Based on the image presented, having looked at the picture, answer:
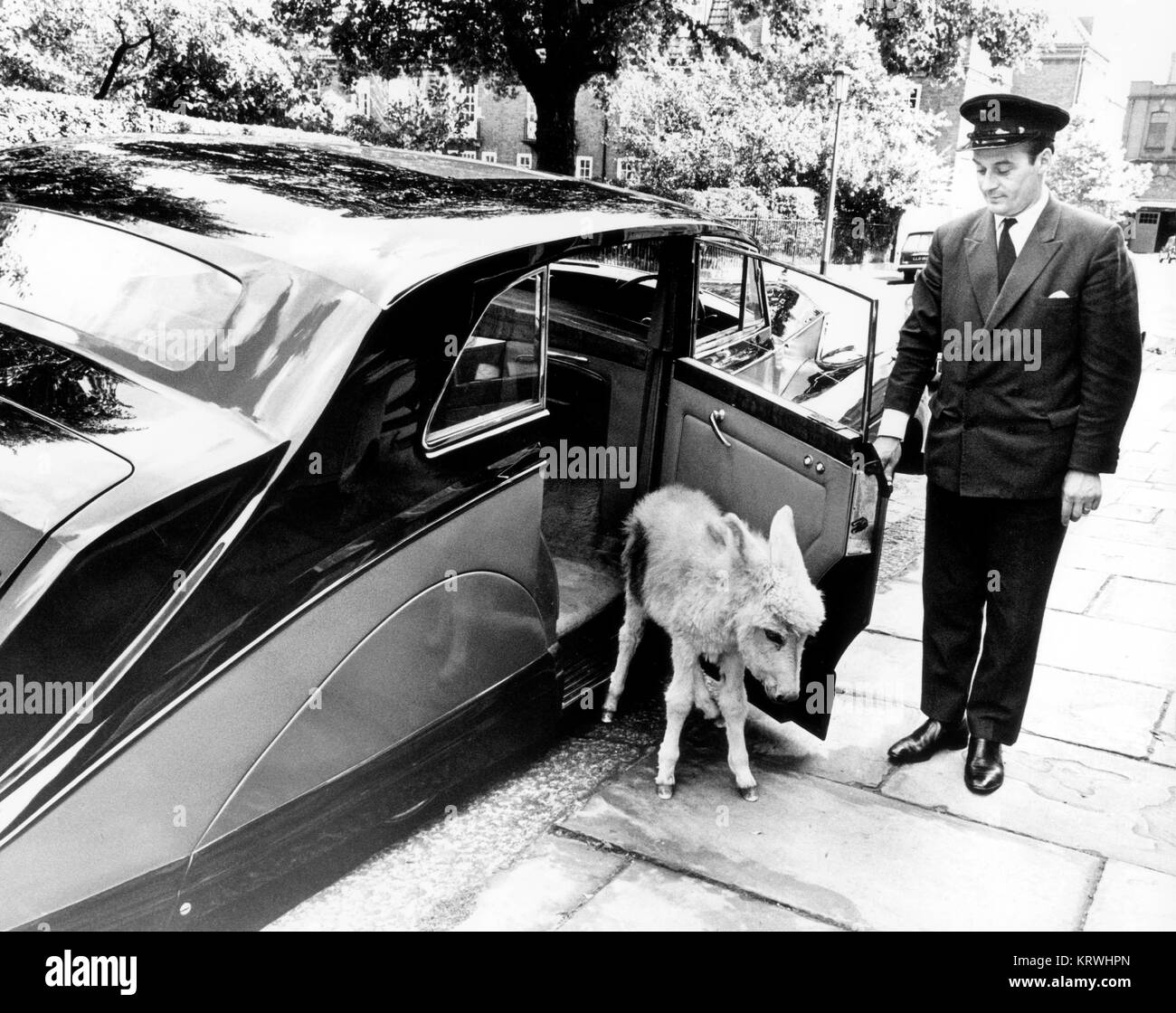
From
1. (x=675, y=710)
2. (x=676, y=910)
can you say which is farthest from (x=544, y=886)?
(x=675, y=710)

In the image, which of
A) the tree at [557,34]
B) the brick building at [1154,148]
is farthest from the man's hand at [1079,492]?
the tree at [557,34]

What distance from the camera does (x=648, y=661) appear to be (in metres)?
4.53

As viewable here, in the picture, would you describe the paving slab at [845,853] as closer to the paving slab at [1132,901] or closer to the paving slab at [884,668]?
the paving slab at [1132,901]

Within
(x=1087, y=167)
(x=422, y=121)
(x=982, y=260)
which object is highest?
(x=1087, y=167)

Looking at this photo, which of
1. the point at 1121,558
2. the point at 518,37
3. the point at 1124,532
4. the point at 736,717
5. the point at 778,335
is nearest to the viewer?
the point at 736,717

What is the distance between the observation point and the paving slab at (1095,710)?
4.45 m

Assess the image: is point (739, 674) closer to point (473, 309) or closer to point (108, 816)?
point (473, 309)

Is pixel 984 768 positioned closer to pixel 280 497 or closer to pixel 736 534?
pixel 736 534

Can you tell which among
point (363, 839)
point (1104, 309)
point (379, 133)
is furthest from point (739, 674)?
point (379, 133)

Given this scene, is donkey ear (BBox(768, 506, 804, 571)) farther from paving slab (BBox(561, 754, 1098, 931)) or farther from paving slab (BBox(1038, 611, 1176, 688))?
paving slab (BBox(1038, 611, 1176, 688))

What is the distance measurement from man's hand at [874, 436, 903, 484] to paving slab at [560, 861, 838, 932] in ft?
5.56

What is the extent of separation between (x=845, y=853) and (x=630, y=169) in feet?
91.8

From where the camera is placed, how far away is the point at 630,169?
2930cm
